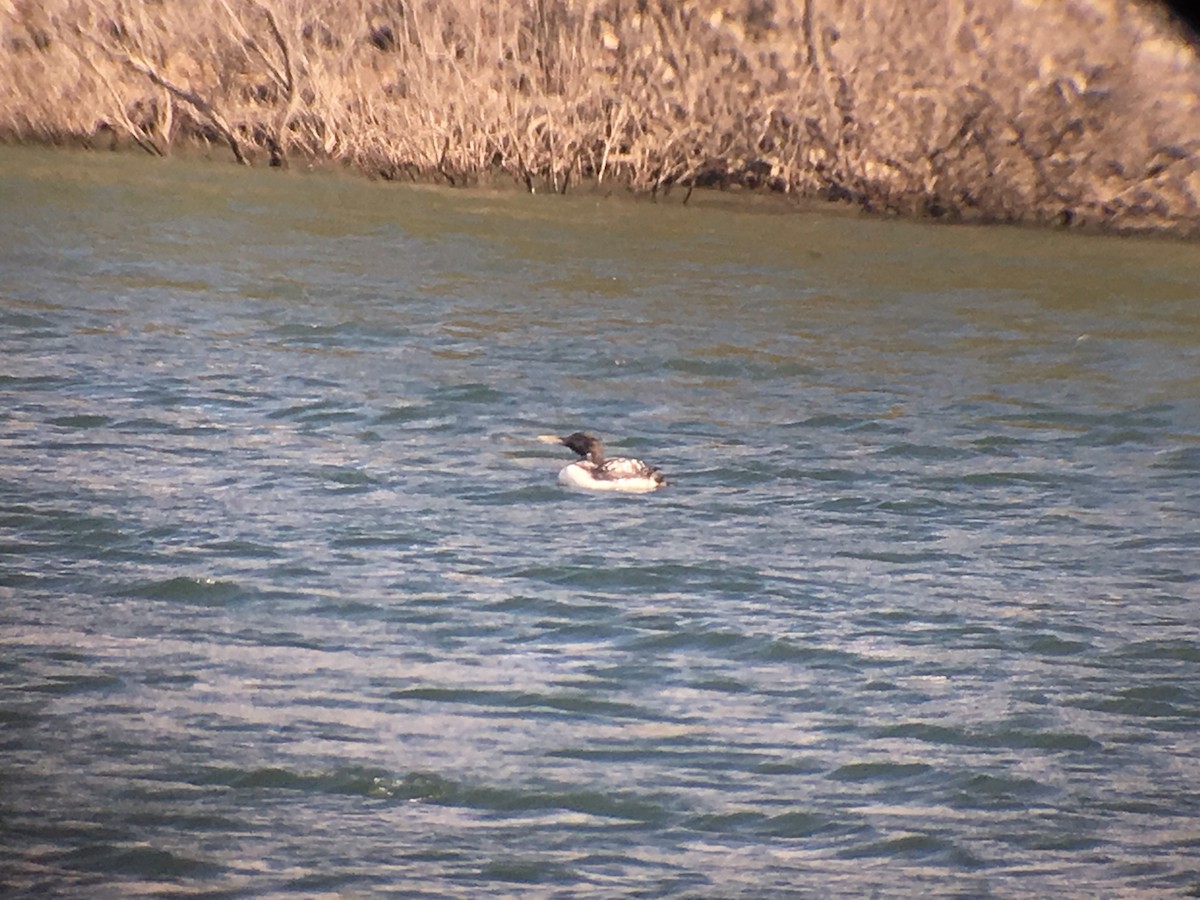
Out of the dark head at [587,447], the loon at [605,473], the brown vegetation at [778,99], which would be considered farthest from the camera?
the brown vegetation at [778,99]

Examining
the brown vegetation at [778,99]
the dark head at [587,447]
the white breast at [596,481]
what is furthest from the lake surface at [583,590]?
the brown vegetation at [778,99]

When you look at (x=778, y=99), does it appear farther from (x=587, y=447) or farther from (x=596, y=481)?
(x=596, y=481)

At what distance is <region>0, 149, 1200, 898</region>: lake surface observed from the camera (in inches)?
241

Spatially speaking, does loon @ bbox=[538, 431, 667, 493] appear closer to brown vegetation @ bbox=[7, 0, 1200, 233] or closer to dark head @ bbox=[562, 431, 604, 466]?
dark head @ bbox=[562, 431, 604, 466]

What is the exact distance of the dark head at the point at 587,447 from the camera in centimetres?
1038

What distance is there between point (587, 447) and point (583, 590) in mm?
2041

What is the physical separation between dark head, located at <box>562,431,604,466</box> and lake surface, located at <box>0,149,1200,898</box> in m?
0.25

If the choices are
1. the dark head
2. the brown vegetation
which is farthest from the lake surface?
the brown vegetation

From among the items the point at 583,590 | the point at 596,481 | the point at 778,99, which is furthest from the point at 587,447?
the point at 778,99

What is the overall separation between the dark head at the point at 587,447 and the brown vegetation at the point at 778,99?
11.1 metres

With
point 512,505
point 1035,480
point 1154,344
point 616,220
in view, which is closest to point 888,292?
point 1154,344

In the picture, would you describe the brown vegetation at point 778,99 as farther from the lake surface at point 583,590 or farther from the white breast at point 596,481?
the white breast at point 596,481

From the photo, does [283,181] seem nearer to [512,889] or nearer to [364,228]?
[364,228]

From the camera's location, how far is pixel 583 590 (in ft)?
28.1
